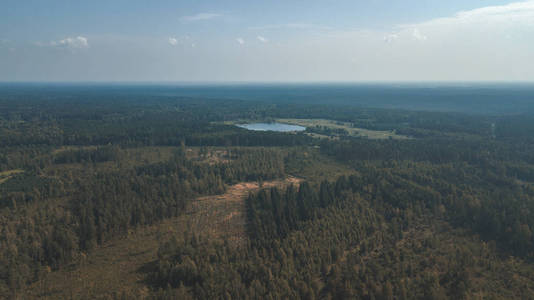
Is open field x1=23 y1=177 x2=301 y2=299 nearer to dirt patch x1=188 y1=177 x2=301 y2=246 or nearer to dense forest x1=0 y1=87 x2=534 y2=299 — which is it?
dirt patch x1=188 y1=177 x2=301 y2=246

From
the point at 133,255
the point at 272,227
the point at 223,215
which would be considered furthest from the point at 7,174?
the point at 272,227

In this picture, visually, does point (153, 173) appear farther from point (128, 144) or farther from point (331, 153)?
point (331, 153)

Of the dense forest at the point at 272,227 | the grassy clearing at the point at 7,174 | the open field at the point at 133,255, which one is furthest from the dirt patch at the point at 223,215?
the grassy clearing at the point at 7,174

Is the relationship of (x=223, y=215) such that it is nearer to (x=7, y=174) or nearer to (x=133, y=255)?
(x=133, y=255)

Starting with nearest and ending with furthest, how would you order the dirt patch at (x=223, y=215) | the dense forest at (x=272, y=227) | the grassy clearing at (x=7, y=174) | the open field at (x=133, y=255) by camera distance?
the dense forest at (x=272, y=227), the open field at (x=133, y=255), the dirt patch at (x=223, y=215), the grassy clearing at (x=7, y=174)

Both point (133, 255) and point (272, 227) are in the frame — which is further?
point (272, 227)

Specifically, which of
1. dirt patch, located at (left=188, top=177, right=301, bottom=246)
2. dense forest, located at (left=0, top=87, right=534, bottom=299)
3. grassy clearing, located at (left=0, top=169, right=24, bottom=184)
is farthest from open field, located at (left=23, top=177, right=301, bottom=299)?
grassy clearing, located at (left=0, top=169, right=24, bottom=184)

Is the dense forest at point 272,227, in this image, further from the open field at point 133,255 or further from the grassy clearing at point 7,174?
the grassy clearing at point 7,174
